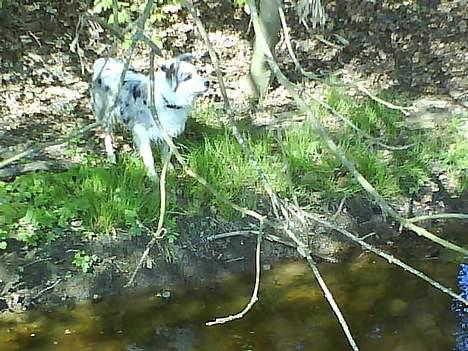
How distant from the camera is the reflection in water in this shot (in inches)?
182

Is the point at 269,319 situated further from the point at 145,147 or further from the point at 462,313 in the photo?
the point at 145,147

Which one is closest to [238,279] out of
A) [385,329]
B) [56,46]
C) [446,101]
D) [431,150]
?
[385,329]

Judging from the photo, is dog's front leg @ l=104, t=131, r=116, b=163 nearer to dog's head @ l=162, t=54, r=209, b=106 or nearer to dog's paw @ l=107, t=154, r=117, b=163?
dog's paw @ l=107, t=154, r=117, b=163

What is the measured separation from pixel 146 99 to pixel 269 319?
2.06 m

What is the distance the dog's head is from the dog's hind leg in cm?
38

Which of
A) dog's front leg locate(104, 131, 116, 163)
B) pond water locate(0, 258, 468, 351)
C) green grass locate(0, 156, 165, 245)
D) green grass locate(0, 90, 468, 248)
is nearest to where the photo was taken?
pond water locate(0, 258, 468, 351)

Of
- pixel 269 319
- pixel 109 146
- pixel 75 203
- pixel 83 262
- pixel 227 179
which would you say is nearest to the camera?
pixel 269 319

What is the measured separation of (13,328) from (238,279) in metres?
1.50

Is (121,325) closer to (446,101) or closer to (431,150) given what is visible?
(431,150)

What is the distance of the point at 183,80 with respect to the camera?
5.73 meters

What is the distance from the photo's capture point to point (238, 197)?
552 centimetres

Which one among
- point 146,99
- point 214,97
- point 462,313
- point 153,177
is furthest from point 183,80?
point 462,313

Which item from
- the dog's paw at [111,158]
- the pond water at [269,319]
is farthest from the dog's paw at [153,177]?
the pond water at [269,319]

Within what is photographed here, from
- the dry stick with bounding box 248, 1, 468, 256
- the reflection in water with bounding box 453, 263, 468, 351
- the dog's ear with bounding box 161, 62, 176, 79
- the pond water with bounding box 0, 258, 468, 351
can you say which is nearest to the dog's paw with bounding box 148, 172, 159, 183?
the dog's ear with bounding box 161, 62, 176, 79
